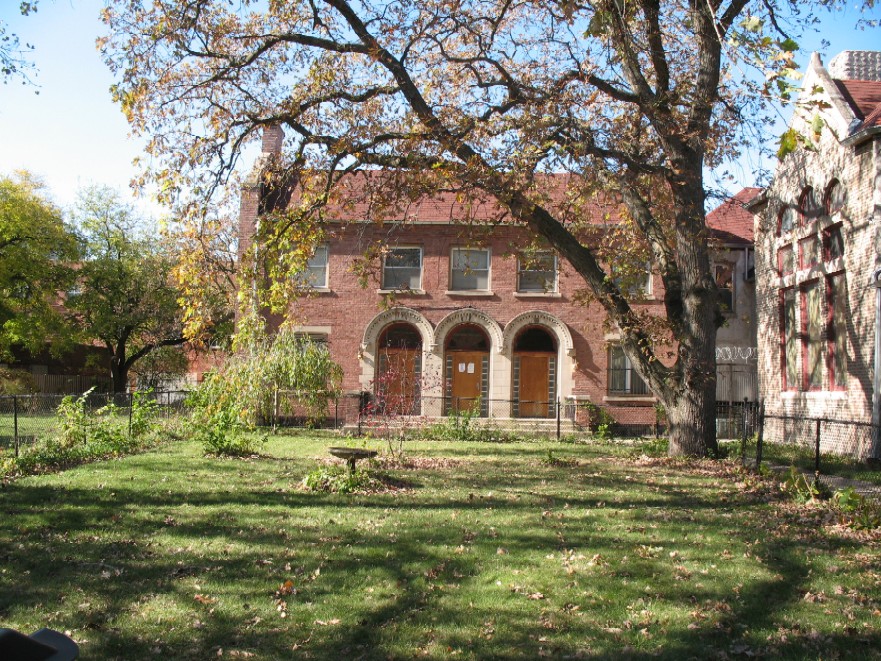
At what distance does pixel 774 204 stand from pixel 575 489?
494 inches

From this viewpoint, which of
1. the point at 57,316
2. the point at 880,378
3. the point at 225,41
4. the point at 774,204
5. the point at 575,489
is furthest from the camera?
the point at 57,316

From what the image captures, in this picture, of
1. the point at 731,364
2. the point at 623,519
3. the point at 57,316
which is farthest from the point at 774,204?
the point at 57,316

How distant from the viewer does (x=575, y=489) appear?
1145 centimetres

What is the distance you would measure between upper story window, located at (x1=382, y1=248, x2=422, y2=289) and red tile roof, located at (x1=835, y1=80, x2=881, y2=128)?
48.2ft

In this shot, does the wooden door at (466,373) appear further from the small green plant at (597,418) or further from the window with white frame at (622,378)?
the window with white frame at (622,378)

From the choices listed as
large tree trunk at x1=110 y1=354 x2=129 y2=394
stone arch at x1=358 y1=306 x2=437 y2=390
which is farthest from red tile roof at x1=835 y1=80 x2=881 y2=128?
large tree trunk at x1=110 y1=354 x2=129 y2=394

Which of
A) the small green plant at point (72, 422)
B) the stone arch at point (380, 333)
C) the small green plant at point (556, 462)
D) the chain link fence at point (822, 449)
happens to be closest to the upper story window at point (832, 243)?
the chain link fence at point (822, 449)

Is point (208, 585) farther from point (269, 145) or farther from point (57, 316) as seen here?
point (57, 316)

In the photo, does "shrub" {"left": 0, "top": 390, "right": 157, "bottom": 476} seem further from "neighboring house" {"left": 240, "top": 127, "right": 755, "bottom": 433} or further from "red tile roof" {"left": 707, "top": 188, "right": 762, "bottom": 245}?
"red tile roof" {"left": 707, "top": 188, "right": 762, "bottom": 245}

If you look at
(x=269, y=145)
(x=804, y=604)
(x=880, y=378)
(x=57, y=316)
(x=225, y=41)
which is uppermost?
(x=269, y=145)

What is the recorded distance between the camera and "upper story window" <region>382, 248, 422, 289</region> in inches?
1094

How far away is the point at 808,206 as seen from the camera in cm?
1850

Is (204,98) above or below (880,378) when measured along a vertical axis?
above

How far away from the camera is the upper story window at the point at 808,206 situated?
18.0 meters
